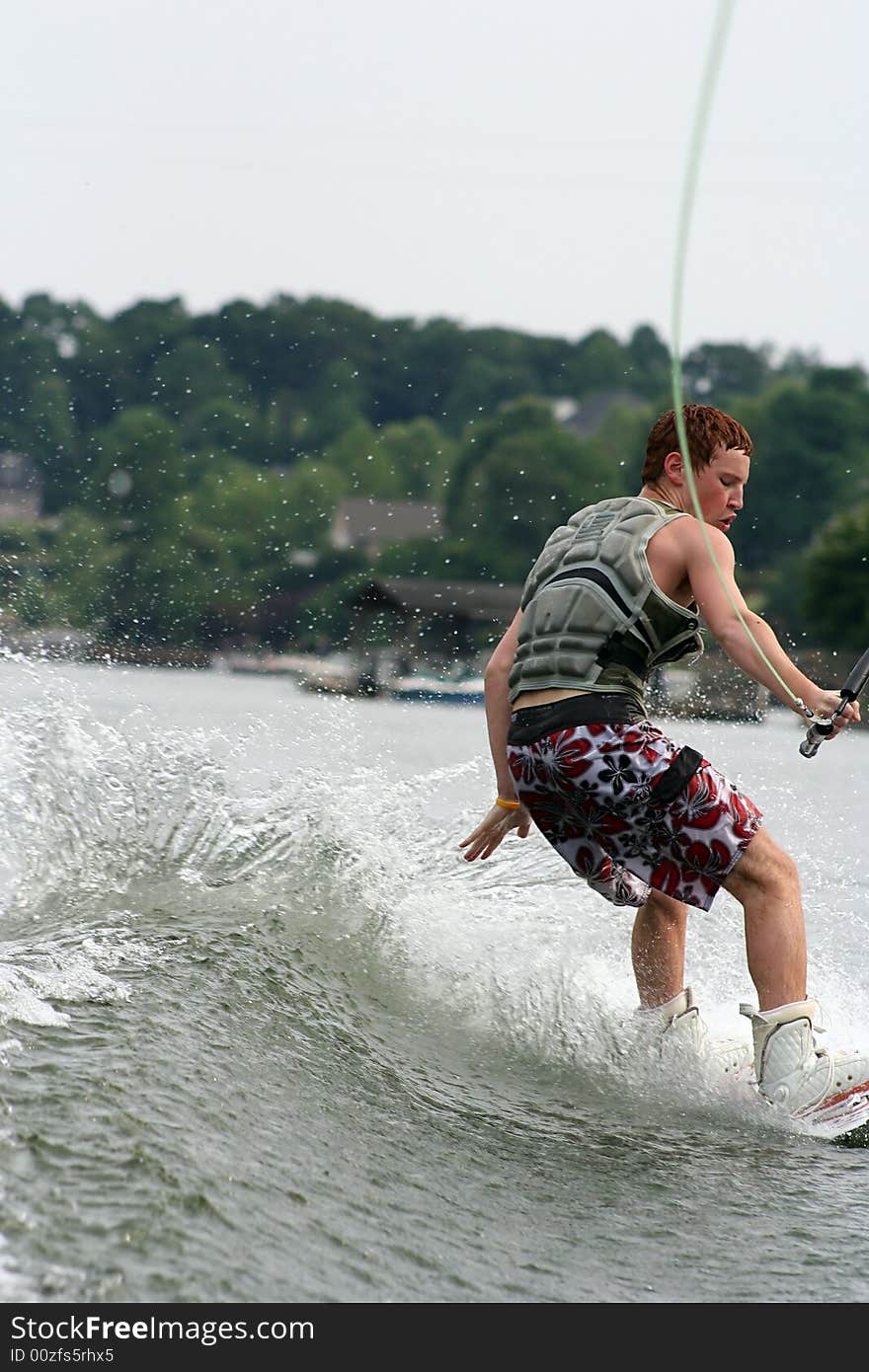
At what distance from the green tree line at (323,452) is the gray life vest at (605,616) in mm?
20180

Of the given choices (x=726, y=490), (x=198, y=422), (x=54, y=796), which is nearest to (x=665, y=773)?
(x=726, y=490)

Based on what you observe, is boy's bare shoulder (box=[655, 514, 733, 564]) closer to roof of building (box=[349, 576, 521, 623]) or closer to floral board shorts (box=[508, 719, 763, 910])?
floral board shorts (box=[508, 719, 763, 910])

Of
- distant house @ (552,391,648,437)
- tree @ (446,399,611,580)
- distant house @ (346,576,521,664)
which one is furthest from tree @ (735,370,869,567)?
distant house @ (552,391,648,437)

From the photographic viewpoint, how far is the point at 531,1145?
3.96m

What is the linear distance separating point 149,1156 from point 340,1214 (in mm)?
384

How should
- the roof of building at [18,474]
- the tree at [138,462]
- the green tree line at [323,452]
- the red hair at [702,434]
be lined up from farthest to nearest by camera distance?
the roof of building at [18,474], the tree at [138,462], the green tree line at [323,452], the red hair at [702,434]

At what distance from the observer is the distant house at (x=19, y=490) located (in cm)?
7726

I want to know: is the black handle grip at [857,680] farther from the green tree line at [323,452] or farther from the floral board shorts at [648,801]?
the green tree line at [323,452]

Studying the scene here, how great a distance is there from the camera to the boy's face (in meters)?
4.52

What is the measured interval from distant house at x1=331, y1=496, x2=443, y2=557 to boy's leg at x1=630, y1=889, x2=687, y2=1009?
81.6 metres

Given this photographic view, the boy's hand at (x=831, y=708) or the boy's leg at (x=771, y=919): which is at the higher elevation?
the boy's hand at (x=831, y=708)

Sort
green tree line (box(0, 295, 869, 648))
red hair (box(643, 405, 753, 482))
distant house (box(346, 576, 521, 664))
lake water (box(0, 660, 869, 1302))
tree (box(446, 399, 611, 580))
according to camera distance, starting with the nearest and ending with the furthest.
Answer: lake water (box(0, 660, 869, 1302)) → red hair (box(643, 405, 753, 482)) → distant house (box(346, 576, 521, 664)) → green tree line (box(0, 295, 869, 648)) → tree (box(446, 399, 611, 580))

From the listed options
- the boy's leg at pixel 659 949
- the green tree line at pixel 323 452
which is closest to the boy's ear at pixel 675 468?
the boy's leg at pixel 659 949

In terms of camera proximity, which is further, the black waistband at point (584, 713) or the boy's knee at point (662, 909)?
the boy's knee at point (662, 909)
